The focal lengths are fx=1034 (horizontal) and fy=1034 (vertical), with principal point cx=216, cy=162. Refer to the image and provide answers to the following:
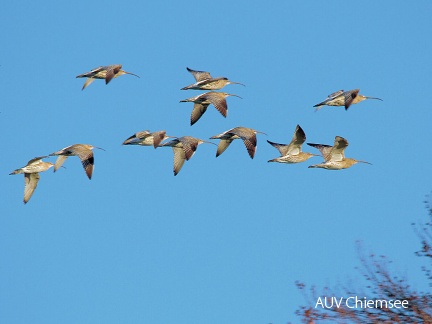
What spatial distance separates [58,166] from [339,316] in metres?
12.1

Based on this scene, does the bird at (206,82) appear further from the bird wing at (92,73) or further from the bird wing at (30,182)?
the bird wing at (30,182)

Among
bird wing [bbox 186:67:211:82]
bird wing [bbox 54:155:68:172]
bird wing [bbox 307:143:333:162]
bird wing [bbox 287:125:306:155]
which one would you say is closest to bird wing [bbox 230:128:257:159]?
bird wing [bbox 287:125:306:155]

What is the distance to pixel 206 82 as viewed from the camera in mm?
24109

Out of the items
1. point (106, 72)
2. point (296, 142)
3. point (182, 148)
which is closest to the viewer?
point (296, 142)

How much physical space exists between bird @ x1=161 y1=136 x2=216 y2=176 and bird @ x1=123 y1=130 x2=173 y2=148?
0.23 meters

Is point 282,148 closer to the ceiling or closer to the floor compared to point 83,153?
closer to the floor

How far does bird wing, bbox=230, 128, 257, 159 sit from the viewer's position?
2203 centimetres

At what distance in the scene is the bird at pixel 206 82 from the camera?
2401 centimetres

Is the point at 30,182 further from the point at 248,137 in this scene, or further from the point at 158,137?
the point at 248,137

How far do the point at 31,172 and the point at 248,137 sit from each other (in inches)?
218

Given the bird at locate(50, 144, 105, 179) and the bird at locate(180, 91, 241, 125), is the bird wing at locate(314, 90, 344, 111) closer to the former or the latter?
the bird at locate(180, 91, 241, 125)

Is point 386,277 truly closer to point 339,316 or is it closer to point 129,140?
point 339,316

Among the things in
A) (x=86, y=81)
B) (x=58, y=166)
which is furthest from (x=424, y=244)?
(x=86, y=81)

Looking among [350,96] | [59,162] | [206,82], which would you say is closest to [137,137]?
[206,82]
